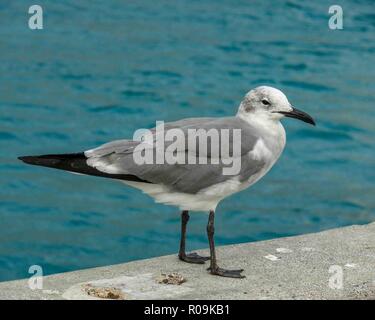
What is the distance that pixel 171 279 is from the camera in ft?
11.4

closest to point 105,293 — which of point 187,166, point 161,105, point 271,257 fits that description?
point 187,166

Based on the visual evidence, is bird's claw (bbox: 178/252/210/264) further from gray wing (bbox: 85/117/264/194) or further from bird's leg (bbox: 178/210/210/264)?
gray wing (bbox: 85/117/264/194)

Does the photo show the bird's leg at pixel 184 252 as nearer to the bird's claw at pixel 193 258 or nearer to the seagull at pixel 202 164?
the bird's claw at pixel 193 258

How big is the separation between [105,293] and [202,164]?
1.85 feet

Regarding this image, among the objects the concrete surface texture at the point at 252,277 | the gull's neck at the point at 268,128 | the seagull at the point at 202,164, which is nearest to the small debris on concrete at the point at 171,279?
the concrete surface texture at the point at 252,277

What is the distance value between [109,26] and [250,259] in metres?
4.95

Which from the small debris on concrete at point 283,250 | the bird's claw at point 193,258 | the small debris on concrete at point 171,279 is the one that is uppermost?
the small debris on concrete at point 283,250

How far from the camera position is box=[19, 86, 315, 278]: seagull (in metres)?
3.46

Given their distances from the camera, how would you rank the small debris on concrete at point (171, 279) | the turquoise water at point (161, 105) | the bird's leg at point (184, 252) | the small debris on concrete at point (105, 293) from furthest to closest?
1. the turquoise water at point (161, 105)
2. the bird's leg at point (184, 252)
3. the small debris on concrete at point (171, 279)
4. the small debris on concrete at point (105, 293)

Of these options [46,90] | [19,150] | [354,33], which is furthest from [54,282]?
[354,33]

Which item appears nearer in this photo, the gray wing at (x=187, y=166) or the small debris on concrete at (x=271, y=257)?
the gray wing at (x=187, y=166)

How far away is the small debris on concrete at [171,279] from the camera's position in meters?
3.45

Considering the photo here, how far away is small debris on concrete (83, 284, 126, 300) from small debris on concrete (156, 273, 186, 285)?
0.18 metres

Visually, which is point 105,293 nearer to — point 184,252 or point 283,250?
point 184,252
